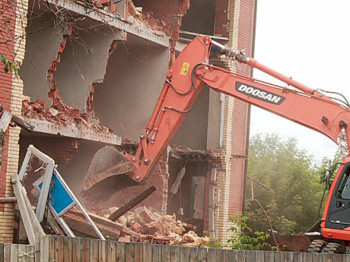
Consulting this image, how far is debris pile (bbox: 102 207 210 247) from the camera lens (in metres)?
17.8

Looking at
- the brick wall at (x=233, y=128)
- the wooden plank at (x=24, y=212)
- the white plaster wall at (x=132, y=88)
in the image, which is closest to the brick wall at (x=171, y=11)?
the white plaster wall at (x=132, y=88)

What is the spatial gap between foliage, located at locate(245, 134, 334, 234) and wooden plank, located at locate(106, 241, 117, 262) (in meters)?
32.3

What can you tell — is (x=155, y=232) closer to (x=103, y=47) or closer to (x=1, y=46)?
(x=103, y=47)

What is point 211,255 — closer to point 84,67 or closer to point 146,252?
point 146,252

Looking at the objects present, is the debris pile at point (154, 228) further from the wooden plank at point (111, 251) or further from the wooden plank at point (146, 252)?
the wooden plank at point (146, 252)

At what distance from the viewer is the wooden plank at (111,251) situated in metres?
9.67

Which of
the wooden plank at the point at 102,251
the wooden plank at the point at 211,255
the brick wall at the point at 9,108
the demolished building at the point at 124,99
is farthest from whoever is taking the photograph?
the demolished building at the point at 124,99

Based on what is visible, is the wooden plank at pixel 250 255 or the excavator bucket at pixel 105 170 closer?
the wooden plank at pixel 250 255

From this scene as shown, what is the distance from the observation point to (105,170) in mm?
17484

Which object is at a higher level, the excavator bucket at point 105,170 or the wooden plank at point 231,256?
the excavator bucket at point 105,170

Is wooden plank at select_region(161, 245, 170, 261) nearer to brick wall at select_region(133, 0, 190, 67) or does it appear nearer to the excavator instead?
the excavator

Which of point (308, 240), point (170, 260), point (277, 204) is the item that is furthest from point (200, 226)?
point (277, 204)

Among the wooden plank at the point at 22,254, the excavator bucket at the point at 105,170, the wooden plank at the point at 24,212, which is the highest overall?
the excavator bucket at the point at 105,170

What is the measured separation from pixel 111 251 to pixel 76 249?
1.56ft
